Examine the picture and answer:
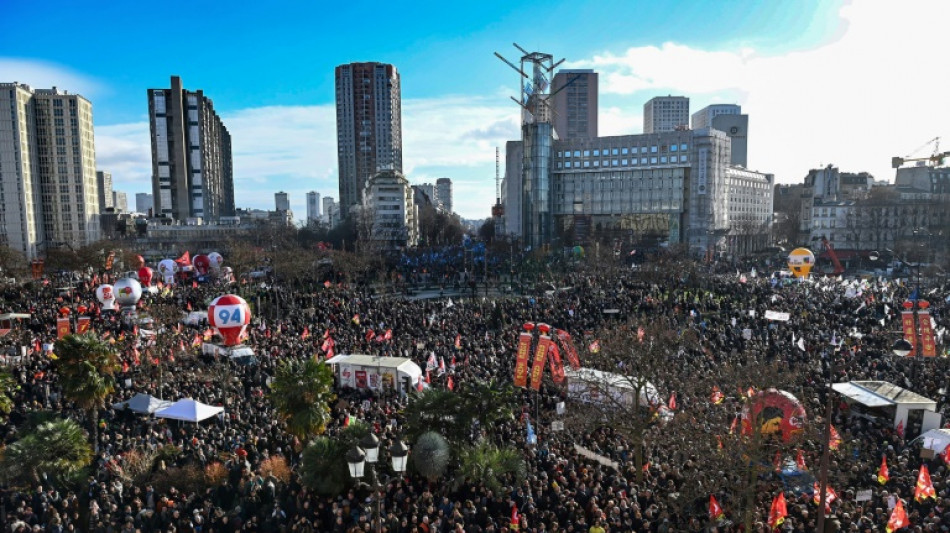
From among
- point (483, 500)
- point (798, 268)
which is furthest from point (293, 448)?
point (798, 268)

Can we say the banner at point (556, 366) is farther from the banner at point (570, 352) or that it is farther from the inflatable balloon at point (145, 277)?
Result: the inflatable balloon at point (145, 277)

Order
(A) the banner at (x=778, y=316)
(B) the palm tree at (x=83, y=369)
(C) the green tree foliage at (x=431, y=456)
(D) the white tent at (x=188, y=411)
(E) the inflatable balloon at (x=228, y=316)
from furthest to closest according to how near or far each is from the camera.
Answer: (A) the banner at (x=778, y=316)
(E) the inflatable balloon at (x=228, y=316)
(D) the white tent at (x=188, y=411)
(B) the palm tree at (x=83, y=369)
(C) the green tree foliage at (x=431, y=456)

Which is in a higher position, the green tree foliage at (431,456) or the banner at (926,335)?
the banner at (926,335)

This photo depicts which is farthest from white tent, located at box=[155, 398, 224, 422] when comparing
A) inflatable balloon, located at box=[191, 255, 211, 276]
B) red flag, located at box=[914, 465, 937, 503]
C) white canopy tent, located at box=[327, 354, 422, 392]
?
inflatable balloon, located at box=[191, 255, 211, 276]

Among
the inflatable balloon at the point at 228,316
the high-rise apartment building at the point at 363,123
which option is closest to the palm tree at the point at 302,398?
the inflatable balloon at the point at 228,316

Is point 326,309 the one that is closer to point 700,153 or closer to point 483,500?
point 483,500

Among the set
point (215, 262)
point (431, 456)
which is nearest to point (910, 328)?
point (431, 456)

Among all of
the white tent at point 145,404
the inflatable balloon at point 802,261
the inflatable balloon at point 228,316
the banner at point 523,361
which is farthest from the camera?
the inflatable balloon at point 802,261
